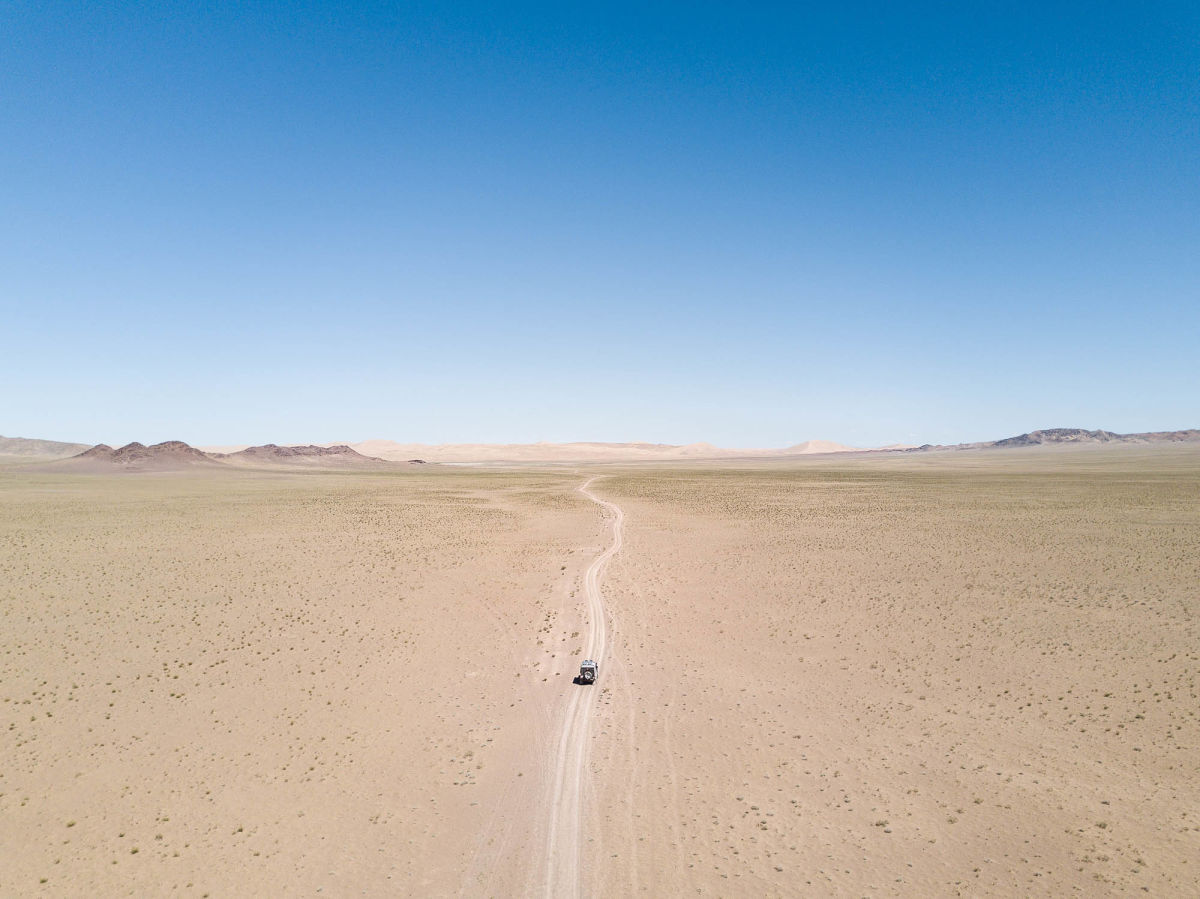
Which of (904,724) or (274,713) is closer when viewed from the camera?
(904,724)

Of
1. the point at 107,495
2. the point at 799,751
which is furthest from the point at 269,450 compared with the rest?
the point at 799,751

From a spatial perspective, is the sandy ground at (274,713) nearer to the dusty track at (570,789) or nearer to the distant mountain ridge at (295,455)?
the dusty track at (570,789)

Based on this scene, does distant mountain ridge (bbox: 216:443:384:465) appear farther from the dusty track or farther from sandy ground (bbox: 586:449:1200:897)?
the dusty track

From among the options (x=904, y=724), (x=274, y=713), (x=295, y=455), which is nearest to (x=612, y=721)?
(x=904, y=724)

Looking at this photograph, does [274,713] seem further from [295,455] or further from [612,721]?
[295,455]

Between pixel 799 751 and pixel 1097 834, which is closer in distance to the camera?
pixel 1097 834

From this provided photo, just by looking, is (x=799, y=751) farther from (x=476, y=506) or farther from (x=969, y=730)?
(x=476, y=506)

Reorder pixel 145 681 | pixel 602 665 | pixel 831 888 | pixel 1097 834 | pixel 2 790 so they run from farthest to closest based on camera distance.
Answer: pixel 602 665 < pixel 145 681 < pixel 2 790 < pixel 1097 834 < pixel 831 888
